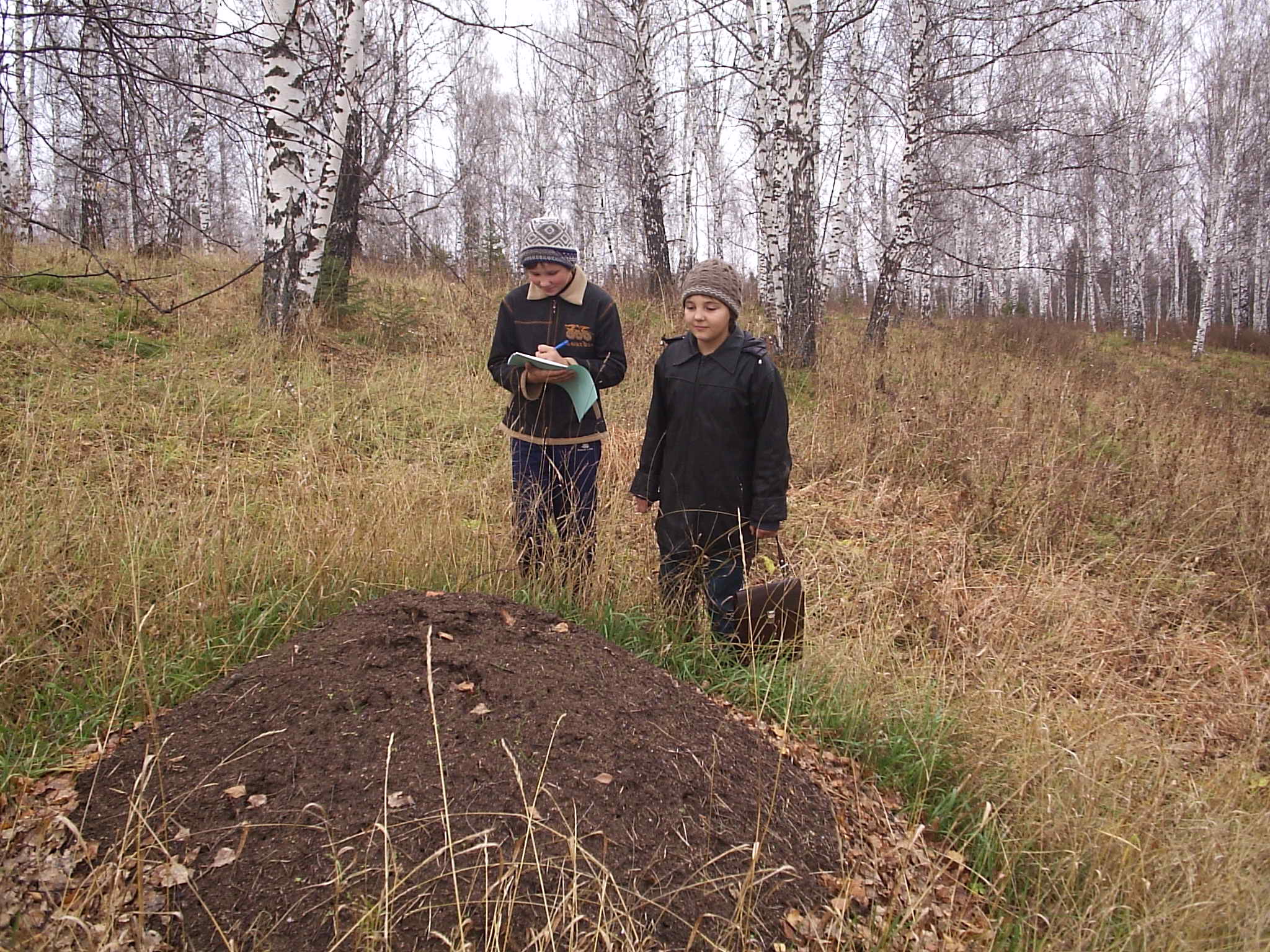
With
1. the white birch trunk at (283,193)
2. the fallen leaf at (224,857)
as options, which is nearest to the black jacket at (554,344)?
the fallen leaf at (224,857)

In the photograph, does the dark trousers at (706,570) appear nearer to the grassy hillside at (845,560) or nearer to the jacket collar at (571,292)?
the grassy hillside at (845,560)

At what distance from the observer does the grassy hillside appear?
2.38m

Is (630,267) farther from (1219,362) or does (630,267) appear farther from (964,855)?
(1219,362)

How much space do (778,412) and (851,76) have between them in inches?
419

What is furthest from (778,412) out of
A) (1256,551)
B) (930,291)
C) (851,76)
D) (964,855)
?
(930,291)

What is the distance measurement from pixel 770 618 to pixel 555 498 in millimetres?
1293

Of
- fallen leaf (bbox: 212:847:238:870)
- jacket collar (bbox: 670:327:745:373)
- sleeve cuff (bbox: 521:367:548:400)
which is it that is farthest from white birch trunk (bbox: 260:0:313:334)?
fallen leaf (bbox: 212:847:238:870)

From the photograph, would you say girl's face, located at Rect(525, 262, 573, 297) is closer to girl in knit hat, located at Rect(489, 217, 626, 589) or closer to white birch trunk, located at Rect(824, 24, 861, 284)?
girl in knit hat, located at Rect(489, 217, 626, 589)

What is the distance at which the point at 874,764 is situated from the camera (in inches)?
102

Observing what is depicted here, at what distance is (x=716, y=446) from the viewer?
314 centimetres

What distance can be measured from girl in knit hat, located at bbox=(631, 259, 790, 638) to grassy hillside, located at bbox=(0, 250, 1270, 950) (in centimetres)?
33

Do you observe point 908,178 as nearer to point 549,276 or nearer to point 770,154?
point 770,154

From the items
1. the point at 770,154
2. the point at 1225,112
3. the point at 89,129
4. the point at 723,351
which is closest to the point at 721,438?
the point at 723,351

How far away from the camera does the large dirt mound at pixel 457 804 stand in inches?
63.6
